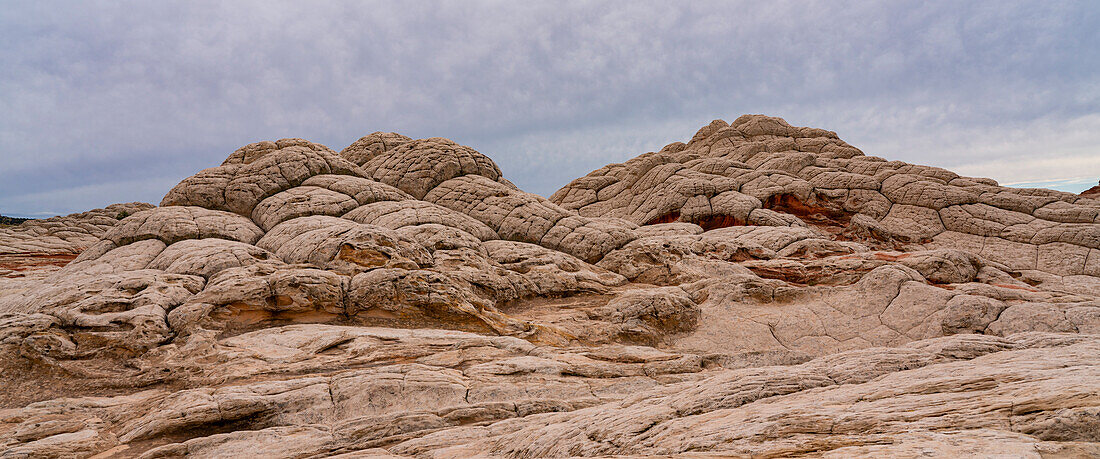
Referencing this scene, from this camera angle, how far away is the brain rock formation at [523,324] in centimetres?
718

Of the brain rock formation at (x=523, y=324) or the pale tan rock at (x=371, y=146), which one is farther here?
the pale tan rock at (x=371, y=146)

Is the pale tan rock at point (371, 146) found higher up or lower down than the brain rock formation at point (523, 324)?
higher up

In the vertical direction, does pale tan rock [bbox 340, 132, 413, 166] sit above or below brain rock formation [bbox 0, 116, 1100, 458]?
above

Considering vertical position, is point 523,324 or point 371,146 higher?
point 371,146

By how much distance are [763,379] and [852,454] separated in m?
4.00

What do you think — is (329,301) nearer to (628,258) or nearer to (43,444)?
(43,444)

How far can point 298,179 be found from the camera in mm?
25500

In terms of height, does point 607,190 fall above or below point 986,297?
above

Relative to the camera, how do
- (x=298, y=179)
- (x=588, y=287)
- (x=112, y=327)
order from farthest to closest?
1. (x=298, y=179)
2. (x=588, y=287)
3. (x=112, y=327)

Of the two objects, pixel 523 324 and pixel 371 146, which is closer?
pixel 523 324

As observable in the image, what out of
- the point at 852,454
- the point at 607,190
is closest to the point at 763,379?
the point at 852,454

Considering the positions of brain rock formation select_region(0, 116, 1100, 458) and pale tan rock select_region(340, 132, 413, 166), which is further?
pale tan rock select_region(340, 132, 413, 166)

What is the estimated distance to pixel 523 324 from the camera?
53.6ft

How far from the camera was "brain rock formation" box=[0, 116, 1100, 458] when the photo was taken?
718cm
